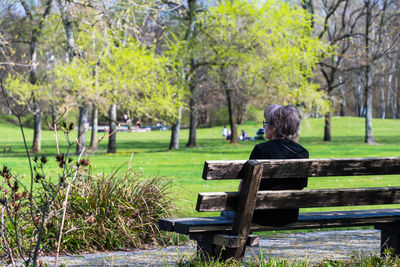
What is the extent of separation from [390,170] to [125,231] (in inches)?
107

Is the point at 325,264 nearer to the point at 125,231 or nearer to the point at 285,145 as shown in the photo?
the point at 285,145

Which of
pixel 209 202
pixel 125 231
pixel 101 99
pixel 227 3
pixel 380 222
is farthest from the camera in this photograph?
pixel 227 3

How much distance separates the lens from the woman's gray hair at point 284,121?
466 cm

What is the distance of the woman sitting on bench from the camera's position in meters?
4.62

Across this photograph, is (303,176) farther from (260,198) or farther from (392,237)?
(392,237)

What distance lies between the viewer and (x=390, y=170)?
4746 mm

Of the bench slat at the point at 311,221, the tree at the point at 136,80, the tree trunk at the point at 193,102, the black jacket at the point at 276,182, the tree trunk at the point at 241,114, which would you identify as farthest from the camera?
the tree trunk at the point at 241,114

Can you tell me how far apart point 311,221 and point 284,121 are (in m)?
0.81

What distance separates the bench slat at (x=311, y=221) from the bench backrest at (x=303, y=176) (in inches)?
7.8

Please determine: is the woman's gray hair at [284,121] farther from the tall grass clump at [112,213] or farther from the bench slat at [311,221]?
the tall grass clump at [112,213]

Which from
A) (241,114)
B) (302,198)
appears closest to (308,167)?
(302,198)

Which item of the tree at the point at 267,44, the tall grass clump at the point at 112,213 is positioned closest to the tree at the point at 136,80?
the tree at the point at 267,44

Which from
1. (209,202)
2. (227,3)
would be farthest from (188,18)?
(209,202)

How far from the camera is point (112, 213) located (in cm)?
636
